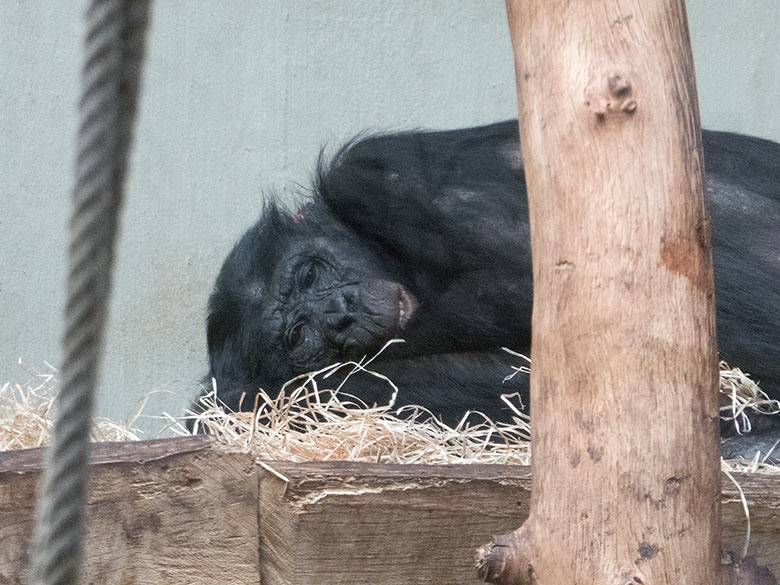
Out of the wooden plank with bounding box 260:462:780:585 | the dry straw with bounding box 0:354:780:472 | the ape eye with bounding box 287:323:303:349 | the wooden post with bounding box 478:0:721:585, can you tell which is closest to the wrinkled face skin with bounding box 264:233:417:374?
the ape eye with bounding box 287:323:303:349

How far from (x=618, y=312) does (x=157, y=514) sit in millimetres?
776

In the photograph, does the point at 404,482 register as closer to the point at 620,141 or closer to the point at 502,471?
the point at 502,471

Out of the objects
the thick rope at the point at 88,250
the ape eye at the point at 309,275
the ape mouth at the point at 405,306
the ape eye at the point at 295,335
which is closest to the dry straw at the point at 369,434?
the ape mouth at the point at 405,306

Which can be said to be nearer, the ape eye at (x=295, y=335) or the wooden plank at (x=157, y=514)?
the wooden plank at (x=157, y=514)

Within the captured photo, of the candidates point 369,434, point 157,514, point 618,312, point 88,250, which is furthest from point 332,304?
point 88,250

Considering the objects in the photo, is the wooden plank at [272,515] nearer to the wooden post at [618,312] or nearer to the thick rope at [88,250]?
the wooden post at [618,312]

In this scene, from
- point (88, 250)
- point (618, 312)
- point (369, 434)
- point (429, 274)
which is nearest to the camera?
point (88, 250)

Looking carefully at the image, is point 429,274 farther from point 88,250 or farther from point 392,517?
point 88,250

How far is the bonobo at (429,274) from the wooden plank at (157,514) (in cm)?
106

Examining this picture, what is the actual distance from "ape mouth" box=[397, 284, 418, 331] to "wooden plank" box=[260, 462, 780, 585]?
110cm

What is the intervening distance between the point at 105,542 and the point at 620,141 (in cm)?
94

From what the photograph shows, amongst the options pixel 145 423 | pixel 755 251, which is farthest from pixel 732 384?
pixel 145 423

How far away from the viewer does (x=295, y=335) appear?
2820 mm

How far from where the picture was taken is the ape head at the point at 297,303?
271cm
